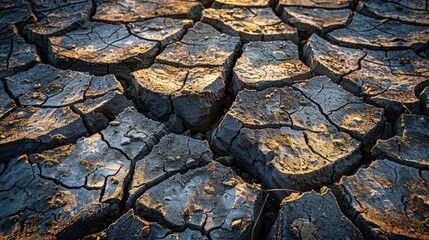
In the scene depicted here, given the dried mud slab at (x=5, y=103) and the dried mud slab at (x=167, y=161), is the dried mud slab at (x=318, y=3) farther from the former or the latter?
the dried mud slab at (x=5, y=103)

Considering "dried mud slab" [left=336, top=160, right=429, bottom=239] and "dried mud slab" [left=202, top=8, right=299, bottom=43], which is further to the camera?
"dried mud slab" [left=202, top=8, right=299, bottom=43]

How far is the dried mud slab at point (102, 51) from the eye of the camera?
7.72ft

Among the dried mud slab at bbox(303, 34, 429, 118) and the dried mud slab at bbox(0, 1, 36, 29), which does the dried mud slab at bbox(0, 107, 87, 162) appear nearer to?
the dried mud slab at bbox(0, 1, 36, 29)

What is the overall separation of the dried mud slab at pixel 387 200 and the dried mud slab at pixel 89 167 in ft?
3.93

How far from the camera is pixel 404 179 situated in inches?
61.0

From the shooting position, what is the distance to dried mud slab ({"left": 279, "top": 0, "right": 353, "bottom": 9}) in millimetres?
2972

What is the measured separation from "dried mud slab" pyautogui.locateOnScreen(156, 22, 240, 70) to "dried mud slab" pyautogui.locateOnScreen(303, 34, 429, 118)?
0.68 metres

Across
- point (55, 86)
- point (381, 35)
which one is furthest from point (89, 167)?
point (381, 35)

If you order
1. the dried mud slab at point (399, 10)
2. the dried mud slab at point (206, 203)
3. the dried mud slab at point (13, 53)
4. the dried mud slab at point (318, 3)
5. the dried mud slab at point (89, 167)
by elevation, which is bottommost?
the dried mud slab at point (89, 167)

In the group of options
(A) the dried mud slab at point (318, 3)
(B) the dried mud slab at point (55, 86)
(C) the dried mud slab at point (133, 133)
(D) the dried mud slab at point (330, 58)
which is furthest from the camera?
(A) the dried mud slab at point (318, 3)

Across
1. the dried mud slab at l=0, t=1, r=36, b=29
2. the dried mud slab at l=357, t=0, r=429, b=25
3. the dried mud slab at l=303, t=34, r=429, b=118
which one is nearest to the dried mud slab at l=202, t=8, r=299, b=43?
the dried mud slab at l=303, t=34, r=429, b=118

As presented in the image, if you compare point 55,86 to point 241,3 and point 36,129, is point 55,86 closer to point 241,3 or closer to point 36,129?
point 36,129

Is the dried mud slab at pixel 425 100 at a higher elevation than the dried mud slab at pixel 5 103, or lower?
higher

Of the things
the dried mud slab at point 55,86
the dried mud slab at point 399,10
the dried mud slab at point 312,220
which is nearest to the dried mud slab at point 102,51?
the dried mud slab at point 55,86
